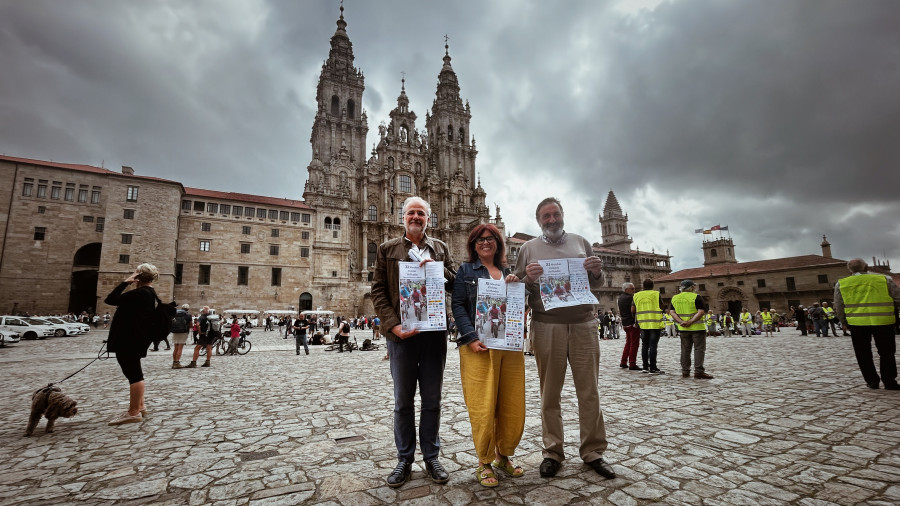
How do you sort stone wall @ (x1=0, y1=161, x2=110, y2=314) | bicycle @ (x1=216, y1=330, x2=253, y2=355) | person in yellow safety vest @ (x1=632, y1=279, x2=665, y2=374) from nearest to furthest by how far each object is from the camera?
person in yellow safety vest @ (x1=632, y1=279, x2=665, y2=374) < bicycle @ (x1=216, y1=330, x2=253, y2=355) < stone wall @ (x1=0, y1=161, x2=110, y2=314)

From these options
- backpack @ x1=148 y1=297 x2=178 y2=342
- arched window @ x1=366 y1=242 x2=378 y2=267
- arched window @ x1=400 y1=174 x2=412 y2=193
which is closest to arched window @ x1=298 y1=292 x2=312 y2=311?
arched window @ x1=366 y1=242 x2=378 y2=267

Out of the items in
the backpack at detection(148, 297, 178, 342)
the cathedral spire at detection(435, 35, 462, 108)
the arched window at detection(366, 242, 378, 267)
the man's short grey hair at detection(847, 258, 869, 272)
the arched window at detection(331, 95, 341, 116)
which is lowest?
the backpack at detection(148, 297, 178, 342)

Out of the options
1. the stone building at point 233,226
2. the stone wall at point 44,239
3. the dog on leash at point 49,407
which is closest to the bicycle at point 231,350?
the dog on leash at point 49,407

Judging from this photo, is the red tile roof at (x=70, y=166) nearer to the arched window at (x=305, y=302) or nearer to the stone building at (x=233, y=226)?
the stone building at (x=233, y=226)

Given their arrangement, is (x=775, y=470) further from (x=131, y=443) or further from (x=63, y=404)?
(x=63, y=404)

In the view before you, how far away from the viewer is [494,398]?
260 cm

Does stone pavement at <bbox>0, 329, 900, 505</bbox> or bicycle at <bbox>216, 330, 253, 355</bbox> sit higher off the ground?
stone pavement at <bbox>0, 329, 900, 505</bbox>

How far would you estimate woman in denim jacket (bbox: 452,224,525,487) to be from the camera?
2570 mm

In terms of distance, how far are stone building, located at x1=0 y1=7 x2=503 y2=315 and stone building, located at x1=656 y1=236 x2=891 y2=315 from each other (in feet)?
98.2

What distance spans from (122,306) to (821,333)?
24.9 metres

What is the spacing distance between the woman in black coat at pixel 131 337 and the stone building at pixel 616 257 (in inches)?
1817

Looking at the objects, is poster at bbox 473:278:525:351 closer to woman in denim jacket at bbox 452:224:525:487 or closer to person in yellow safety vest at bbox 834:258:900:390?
woman in denim jacket at bbox 452:224:525:487

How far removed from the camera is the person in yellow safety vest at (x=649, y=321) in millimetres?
7176

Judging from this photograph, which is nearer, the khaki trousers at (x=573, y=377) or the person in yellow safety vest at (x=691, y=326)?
the khaki trousers at (x=573, y=377)
